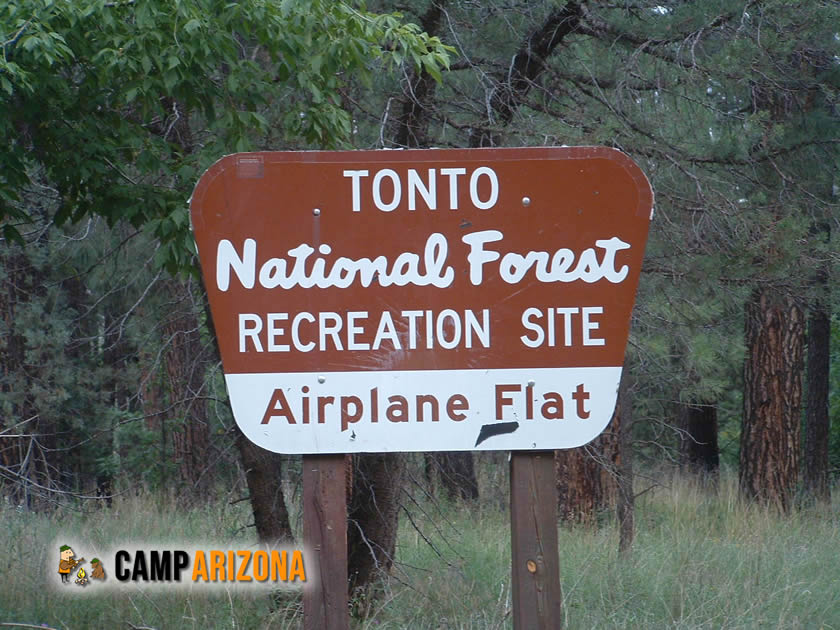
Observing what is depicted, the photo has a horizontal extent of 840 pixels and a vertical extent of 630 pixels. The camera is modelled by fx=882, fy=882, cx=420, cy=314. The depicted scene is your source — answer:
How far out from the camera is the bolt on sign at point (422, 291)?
109 inches

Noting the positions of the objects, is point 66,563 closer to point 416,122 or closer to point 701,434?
point 416,122

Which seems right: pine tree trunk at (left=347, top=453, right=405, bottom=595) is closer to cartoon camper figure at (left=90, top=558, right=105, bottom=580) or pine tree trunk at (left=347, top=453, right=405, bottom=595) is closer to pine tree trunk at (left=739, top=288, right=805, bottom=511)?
cartoon camper figure at (left=90, top=558, right=105, bottom=580)

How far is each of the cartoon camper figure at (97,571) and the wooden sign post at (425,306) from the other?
2721 millimetres

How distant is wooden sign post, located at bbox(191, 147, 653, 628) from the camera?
2.78m

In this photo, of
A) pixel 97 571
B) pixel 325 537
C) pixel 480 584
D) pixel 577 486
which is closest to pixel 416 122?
pixel 480 584

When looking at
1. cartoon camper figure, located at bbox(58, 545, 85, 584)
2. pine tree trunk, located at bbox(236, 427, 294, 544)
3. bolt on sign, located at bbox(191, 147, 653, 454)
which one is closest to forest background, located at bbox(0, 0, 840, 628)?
pine tree trunk, located at bbox(236, 427, 294, 544)

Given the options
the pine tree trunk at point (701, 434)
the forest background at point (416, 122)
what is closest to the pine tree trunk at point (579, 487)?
the forest background at point (416, 122)

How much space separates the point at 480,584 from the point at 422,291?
10.8 ft

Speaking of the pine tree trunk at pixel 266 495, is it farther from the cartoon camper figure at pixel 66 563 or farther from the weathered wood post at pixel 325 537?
the weathered wood post at pixel 325 537

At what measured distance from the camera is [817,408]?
633 inches

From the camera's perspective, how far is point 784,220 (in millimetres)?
5941

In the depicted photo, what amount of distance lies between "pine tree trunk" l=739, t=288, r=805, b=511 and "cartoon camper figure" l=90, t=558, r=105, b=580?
9174 millimetres

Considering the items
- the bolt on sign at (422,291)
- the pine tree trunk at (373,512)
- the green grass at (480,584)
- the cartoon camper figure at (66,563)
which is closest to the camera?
the bolt on sign at (422,291)

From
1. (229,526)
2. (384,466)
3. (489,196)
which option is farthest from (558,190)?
(229,526)
